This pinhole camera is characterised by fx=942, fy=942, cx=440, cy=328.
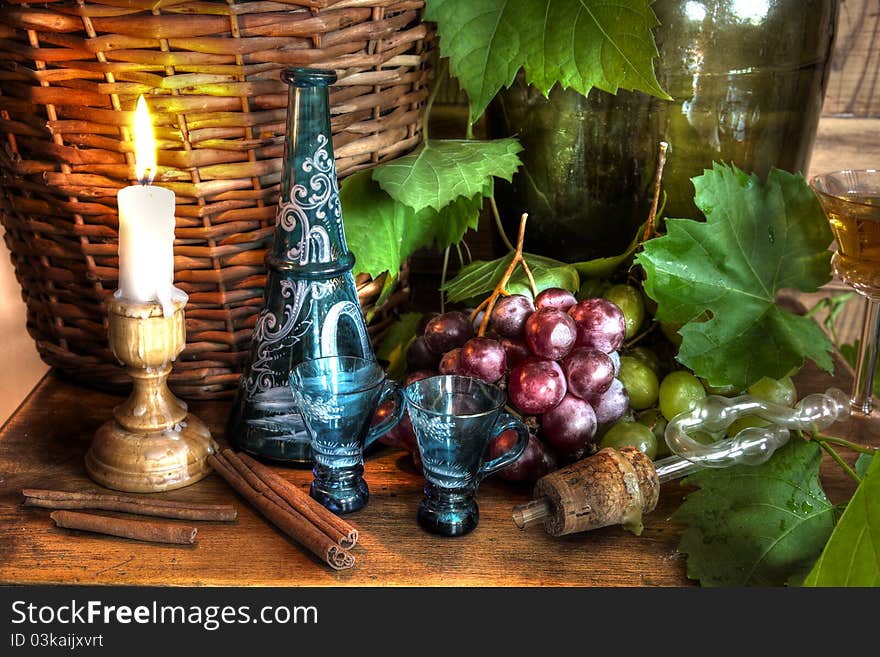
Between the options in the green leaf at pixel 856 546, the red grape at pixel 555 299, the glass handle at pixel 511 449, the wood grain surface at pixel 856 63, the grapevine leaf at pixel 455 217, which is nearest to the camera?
the green leaf at pixel 856 546

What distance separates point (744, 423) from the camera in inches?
29.2

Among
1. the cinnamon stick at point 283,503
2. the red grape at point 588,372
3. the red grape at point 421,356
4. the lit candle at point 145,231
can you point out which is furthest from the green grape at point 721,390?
the lit candle at point 145,231

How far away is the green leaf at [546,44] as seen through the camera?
759mm

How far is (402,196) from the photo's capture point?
2.49ft

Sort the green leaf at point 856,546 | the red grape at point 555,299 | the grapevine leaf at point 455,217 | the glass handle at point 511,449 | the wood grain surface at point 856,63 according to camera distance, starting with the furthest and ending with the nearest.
A: 1. the wood grain surface at point 856,63
2. the grapevine leaf at point 455,217
3. the red grape at point 555,299
4. the glass handle at point 511,449
5. the green leaf at point 856,546

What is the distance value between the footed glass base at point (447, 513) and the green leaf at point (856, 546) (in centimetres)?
22

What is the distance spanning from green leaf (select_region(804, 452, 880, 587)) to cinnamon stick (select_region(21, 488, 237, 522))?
39 centimetres

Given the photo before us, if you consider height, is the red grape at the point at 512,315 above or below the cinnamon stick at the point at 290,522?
above

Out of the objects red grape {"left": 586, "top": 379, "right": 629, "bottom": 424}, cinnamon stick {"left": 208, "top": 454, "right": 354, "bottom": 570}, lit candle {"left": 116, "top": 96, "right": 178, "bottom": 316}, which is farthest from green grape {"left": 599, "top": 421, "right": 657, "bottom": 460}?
lit candle {"left": 116, "top": 96, "right": 178, "bottom": 316}

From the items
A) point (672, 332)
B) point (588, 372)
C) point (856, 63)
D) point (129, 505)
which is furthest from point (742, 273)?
point (856, 63)

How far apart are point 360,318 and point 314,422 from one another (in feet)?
0.39

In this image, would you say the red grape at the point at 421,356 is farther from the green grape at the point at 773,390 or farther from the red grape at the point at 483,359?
the green grape at the point at 773,390

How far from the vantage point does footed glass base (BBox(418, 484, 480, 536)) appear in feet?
2.16

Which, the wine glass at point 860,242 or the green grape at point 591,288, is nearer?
the wine glass at point 860,242
